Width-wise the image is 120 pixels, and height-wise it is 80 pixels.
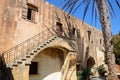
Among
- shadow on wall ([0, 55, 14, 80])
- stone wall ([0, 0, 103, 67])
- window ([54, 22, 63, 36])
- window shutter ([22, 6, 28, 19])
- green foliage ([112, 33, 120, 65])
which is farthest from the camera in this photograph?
green foliage ([112, 33, 120, 65])

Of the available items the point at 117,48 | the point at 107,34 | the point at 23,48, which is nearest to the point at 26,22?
the point at 23,48

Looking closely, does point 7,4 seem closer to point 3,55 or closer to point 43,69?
point 3,55

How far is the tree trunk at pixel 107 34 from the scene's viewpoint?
959 centimetres

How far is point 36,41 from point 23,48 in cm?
172

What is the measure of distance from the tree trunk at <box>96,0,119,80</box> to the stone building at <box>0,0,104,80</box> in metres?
5.20

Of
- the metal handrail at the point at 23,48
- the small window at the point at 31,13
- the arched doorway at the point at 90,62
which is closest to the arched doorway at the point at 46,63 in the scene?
the metal handrail at the point at 23,48

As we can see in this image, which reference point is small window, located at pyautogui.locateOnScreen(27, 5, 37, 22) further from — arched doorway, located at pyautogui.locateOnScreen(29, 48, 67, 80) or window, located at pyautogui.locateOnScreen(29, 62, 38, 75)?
window, located at pyautogui.locateOnScreen(29, 62, 38, 75)

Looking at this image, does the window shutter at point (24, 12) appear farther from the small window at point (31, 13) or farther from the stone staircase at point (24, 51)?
the stone staircase at point (24, 51)

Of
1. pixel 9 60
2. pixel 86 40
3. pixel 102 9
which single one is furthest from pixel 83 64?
pixel 102 9

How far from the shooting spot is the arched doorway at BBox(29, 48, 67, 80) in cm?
1580

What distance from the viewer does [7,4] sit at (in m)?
14.1

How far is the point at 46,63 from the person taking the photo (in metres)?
16.7

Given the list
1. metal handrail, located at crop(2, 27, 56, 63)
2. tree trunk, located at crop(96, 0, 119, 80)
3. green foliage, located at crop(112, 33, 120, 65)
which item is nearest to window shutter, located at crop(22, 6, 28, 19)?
metal handrail, located at crop(2, 27, 56, 63)

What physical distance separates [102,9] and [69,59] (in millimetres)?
7605
